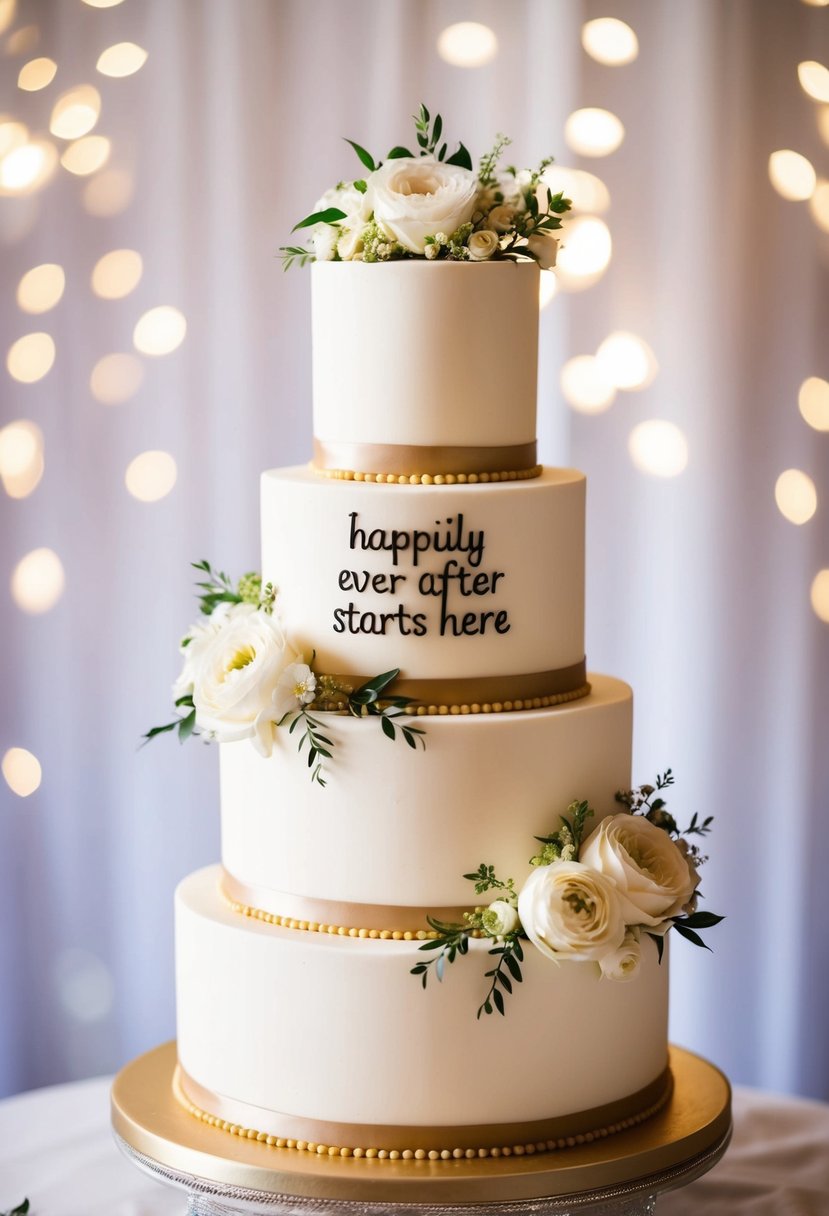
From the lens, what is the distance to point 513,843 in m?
2.17

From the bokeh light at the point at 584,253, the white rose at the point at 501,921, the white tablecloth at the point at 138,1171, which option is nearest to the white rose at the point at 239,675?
the white rose at the point at 501,921

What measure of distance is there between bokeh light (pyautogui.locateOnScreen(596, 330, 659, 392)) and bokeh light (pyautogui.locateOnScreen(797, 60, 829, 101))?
0.68 meters

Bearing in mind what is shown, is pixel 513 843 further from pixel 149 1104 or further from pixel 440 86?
pixel 440 86

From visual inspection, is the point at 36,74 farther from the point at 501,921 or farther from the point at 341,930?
the point at 501,921

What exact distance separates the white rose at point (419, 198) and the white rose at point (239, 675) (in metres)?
0.61

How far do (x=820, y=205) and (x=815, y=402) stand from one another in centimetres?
46

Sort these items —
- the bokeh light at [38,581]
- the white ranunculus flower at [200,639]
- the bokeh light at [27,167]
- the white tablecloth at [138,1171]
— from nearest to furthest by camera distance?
the white ranunculus flower at [200,639] < the white tablecloth at [138,1171] < the bokeh light at [27,167] < the bokeh light at [38,581]

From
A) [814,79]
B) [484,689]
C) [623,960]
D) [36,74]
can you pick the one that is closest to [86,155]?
[36,74]

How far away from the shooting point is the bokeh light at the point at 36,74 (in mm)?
3402

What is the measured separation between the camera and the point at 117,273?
346 cm

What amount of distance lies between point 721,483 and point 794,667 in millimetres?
475

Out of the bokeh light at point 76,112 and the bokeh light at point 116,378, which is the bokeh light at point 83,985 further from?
the bokeh light at point 76,112

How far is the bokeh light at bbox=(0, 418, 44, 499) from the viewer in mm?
3492

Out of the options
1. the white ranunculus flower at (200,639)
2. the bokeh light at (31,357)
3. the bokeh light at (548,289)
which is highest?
the bokeh light at (548,289)
